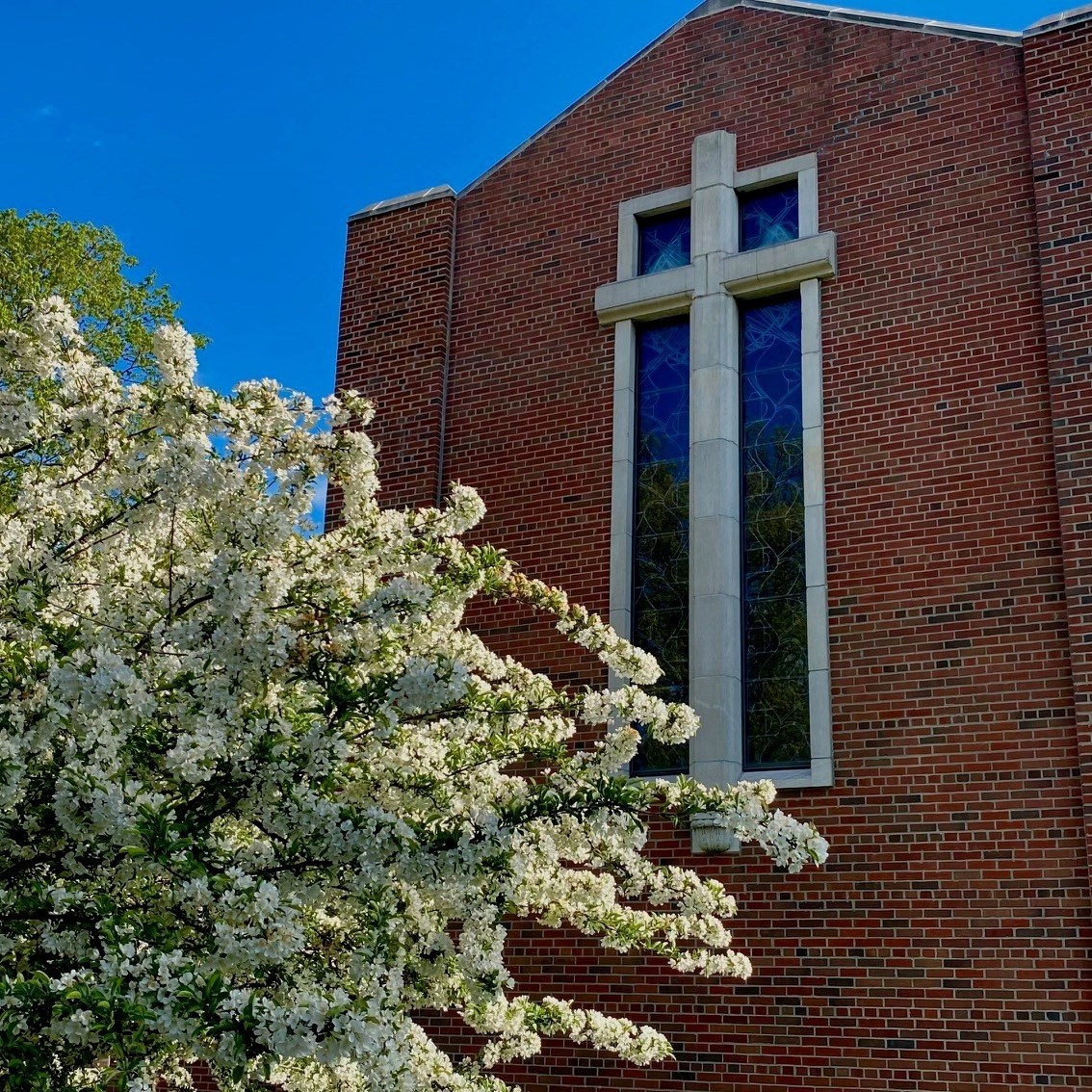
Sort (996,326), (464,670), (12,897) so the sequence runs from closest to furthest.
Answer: (12,897), (464,670), (996,326)

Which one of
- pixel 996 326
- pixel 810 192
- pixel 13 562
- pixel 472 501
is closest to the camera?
pixel 13 562

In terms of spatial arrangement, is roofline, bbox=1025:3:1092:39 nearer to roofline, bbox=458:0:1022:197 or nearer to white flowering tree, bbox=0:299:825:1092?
roofline, bbox=458:0:1022:197

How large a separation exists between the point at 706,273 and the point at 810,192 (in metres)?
1.00

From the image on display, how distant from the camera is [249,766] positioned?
5.20 metres

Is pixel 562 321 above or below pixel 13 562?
above

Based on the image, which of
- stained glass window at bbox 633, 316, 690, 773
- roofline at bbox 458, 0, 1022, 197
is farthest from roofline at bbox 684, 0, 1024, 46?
stained glass window at bbox 633, 316, 690, 773

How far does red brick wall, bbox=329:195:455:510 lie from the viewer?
11.6 metres

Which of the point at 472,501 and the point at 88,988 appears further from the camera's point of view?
the point at 472,501

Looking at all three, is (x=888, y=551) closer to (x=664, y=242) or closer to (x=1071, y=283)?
(x=1071, y=283)

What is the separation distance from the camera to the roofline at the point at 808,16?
10.1 meters

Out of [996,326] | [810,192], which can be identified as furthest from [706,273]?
[996,326]

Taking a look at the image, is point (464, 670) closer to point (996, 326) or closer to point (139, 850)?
point (139, 850)

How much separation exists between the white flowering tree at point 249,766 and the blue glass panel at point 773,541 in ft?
8.28

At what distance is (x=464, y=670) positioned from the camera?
541 cm
